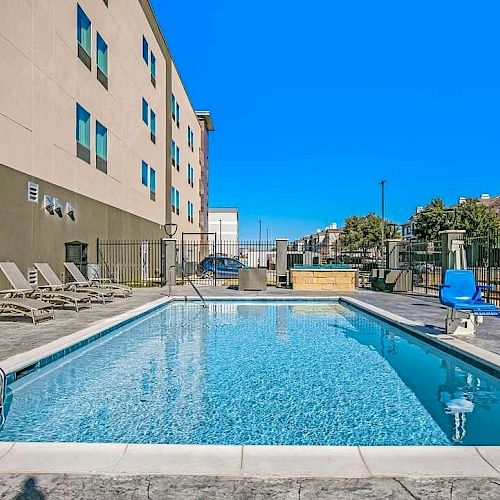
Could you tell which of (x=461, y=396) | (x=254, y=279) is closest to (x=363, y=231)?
(x=254, y=279)

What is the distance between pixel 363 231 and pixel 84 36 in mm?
41264

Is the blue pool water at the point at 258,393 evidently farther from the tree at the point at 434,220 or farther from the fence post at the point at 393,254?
the tree at the point at 434,220

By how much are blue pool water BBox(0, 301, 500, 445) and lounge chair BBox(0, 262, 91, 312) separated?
2598 millimetres

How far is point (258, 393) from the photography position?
5027 mm

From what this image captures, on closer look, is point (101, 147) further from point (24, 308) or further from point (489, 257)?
point (489, 257)

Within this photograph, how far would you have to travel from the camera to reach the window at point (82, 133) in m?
15.4

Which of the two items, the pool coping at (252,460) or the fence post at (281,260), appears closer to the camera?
the pool coping at (252,460)

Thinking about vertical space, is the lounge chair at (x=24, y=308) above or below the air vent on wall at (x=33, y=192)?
below

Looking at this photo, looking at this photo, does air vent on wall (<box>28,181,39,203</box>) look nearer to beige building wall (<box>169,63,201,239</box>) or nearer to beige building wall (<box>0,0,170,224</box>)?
beige building wall (<box>0,0,170,224</box>)

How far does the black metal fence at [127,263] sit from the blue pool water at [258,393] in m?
10.1

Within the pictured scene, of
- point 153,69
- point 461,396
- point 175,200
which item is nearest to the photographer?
point 461,396

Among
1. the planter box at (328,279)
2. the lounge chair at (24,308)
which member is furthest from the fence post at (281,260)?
the lounge chair at (24,308)

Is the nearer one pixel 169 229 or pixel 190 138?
pixel 169 229

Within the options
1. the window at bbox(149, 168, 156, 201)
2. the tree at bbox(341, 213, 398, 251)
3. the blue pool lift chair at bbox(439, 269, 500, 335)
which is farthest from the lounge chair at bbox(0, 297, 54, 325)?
the tree at bbox(341, 213, 398, 251)
